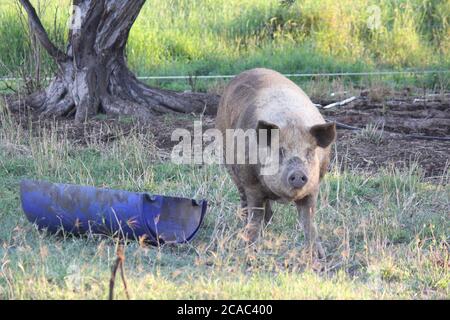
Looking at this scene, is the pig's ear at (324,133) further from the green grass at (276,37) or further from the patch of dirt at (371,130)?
the green grass at (276,37)

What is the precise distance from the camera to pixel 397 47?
15.4 m

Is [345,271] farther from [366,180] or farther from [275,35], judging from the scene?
[275,35]

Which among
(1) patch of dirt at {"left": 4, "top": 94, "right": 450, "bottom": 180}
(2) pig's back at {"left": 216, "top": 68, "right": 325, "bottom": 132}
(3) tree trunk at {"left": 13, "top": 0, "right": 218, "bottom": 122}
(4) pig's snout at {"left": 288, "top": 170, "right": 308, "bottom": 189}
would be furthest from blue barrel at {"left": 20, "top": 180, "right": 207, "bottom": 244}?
(3) tree trunk at {"left": 13, "top": 0, "right": 218, "bottom": 122}

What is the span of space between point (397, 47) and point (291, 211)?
862cm

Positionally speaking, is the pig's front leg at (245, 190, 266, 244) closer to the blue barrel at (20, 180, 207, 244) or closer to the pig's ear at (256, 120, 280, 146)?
the blue barrel at (20, 180, 207, 244)

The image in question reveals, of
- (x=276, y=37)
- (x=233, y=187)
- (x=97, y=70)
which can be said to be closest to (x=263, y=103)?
(x=233, y=187)

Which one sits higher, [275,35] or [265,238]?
[275,35]

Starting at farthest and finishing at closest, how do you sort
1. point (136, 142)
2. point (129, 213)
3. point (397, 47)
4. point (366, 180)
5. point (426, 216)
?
point (397, 47)
point (136, 142)
point (366, 180)
point (426, 216)
point (129, 213)

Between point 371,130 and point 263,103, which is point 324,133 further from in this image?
point 371,130

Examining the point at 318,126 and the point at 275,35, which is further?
the point at 275,35

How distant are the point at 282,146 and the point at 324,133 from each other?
291mm

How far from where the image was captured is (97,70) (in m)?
10.5

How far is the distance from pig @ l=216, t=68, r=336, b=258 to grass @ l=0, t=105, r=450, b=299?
22cm

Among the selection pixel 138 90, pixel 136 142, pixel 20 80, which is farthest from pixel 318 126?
pixel 20 80
